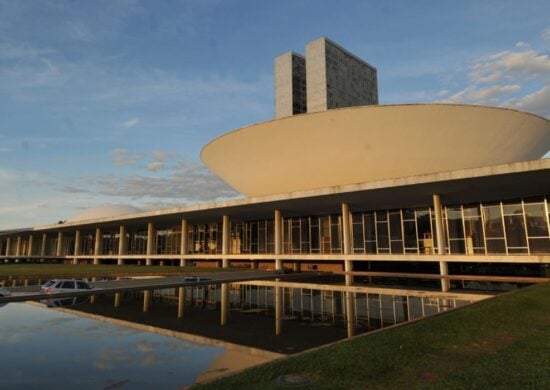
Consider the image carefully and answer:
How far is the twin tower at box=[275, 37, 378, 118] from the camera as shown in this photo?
101m

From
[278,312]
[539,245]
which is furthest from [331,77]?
[278,312]

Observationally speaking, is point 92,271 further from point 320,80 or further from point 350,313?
point 320,80

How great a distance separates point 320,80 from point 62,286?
9054 centimetres

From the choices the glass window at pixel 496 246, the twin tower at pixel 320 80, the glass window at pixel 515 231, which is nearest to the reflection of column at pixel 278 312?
the glass window at pixel 496 246

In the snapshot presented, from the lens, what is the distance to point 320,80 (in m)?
101

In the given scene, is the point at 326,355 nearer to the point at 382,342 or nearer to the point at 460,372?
the point at 382,342

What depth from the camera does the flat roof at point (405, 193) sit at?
24094 mm

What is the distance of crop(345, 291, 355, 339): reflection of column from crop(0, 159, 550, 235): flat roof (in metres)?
10.7

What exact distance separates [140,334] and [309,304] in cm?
764

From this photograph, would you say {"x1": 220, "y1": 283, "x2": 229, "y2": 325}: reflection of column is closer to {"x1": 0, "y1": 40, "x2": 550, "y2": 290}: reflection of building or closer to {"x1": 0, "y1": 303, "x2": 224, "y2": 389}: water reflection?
{"x1": 0, "y1": 303, "x2": 224, "y2": 389}: water reflection

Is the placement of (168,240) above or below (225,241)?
above

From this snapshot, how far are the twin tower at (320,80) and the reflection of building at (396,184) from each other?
62737mm

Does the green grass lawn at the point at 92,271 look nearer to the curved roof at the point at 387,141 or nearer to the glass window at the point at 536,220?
the curved roof at the point at 387,141

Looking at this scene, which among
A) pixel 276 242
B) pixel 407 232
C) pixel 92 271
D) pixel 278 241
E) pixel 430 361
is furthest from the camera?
pixel 278 241
